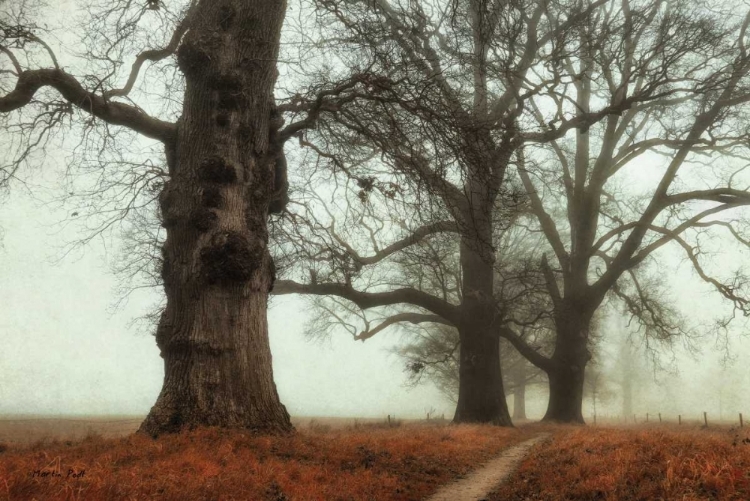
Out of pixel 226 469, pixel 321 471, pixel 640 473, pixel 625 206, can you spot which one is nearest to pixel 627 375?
pixel 625 206

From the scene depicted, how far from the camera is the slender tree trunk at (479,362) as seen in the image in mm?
16141

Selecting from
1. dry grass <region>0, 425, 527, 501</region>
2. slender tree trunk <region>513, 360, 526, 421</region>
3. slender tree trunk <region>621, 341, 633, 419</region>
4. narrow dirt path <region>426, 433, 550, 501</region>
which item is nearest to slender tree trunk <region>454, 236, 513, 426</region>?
narrow dirt path <region>426, 433, 550, 501</region>

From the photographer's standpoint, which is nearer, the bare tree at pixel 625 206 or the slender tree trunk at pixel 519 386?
the bare tree at pixel 625 206

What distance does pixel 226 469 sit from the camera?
15.4 feet

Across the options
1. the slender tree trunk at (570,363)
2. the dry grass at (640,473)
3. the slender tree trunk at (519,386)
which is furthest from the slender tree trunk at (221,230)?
the slender tree trunk at (519,386)

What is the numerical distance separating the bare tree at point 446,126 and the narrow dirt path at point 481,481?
3.22 meters

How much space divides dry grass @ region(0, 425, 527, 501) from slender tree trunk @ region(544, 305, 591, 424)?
39.6 ft

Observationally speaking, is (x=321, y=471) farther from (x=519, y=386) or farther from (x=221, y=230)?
(x=519, y=386)

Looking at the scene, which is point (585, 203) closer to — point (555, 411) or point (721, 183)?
point (721, 183)

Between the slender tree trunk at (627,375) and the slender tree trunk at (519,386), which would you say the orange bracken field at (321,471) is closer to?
the slender tree trunk at (519,386)

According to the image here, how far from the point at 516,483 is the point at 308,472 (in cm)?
282

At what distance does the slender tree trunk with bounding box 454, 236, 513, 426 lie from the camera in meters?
16.1

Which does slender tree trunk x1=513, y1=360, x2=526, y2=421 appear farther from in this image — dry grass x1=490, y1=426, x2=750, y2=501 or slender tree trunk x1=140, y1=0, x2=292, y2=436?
slender tree trunk x1=140, y1=0, x2=292, y2=436

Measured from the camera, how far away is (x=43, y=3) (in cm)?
812
